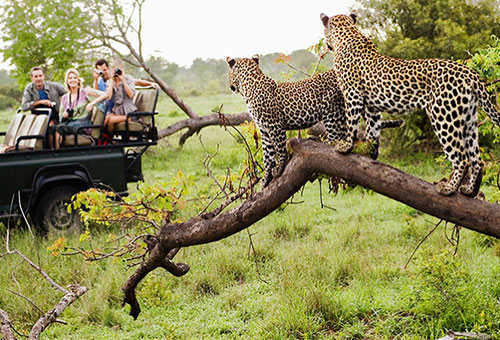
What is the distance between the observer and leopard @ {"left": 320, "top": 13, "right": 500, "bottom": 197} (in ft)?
8.01

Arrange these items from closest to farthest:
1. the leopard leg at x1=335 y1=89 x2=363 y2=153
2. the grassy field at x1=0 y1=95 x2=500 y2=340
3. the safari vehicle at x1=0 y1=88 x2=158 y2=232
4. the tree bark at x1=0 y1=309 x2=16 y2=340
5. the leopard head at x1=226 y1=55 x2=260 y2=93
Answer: the leopard leg at x1=335 y1=89 x2=363 y2=153
the leopard head at x1=226 y1=55 x2=260 y2=93
the tree bark at x1=0 y1=309 x2=16 y2=340
the grassy field at x1=0 y1=95 x2=500 y2=340
the safari vehicle at x1=0 y1=88 x2=158 y2=232

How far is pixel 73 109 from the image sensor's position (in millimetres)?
7852

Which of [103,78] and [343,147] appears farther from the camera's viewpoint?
[103,78]

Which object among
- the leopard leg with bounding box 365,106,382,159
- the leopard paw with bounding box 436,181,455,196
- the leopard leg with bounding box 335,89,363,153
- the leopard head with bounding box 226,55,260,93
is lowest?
the leopard paw with bounding box 436,181,455,196

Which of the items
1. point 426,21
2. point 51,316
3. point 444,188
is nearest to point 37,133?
point 51,316

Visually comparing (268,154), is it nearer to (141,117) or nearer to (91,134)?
(91,134)

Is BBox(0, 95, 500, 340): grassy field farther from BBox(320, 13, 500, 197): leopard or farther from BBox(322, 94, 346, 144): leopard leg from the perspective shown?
BBox(320, 13, 500, 197): leopard

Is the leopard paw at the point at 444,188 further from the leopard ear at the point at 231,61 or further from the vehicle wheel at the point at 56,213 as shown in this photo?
the vehicle wheel at the point at 56,213

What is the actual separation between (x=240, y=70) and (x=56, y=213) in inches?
213

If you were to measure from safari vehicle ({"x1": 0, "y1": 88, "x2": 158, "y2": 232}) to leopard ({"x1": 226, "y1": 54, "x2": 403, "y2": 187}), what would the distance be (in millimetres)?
4742

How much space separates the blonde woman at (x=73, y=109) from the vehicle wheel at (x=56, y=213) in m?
0.63

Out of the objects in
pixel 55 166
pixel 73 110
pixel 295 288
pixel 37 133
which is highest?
pixel 73 110

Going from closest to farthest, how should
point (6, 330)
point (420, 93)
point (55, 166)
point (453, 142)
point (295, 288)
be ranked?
point (453, 142) < point (420, 93) < point (6, 330) < point (295, 288) < point (55, 166)

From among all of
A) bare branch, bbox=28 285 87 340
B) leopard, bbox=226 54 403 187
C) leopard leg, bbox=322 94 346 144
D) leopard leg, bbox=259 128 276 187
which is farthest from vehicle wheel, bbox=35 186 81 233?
leopard leg, bbox=322 94 346 144
